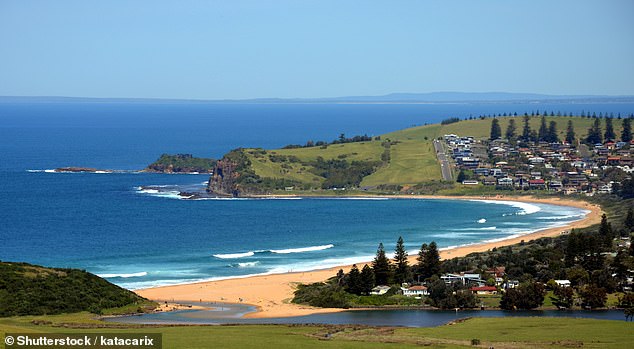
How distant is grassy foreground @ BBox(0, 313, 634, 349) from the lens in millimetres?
49844

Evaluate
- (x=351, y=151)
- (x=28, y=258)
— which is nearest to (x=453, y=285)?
(x=28, y=258)

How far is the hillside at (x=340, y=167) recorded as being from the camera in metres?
150

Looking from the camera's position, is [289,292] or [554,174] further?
[554,174]

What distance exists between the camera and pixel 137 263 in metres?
84.2

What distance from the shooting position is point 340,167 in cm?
15912

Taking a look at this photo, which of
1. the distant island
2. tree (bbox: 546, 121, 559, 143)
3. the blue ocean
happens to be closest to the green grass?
the distant island

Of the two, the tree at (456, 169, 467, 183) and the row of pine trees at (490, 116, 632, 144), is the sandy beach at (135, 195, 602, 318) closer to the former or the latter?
the tree at (456, 169, 467, 183)

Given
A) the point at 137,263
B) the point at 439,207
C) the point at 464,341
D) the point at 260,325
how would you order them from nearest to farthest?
the point at 464,341, the point at 260,325, the point at 137,263, the point at 439,207

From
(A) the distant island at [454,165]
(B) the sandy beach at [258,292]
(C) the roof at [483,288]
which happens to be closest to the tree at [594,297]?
(C) the roof at [483,288]

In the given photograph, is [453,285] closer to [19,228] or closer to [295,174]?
[19,228]

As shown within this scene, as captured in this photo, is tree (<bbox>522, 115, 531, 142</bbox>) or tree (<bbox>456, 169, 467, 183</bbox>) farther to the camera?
tree (<bbox>522, 115, 531, 142</bbox>)

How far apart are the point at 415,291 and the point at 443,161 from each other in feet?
308

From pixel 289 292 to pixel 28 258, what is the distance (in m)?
25.8

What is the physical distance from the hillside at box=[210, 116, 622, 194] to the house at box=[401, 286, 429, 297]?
75244 millimetres
